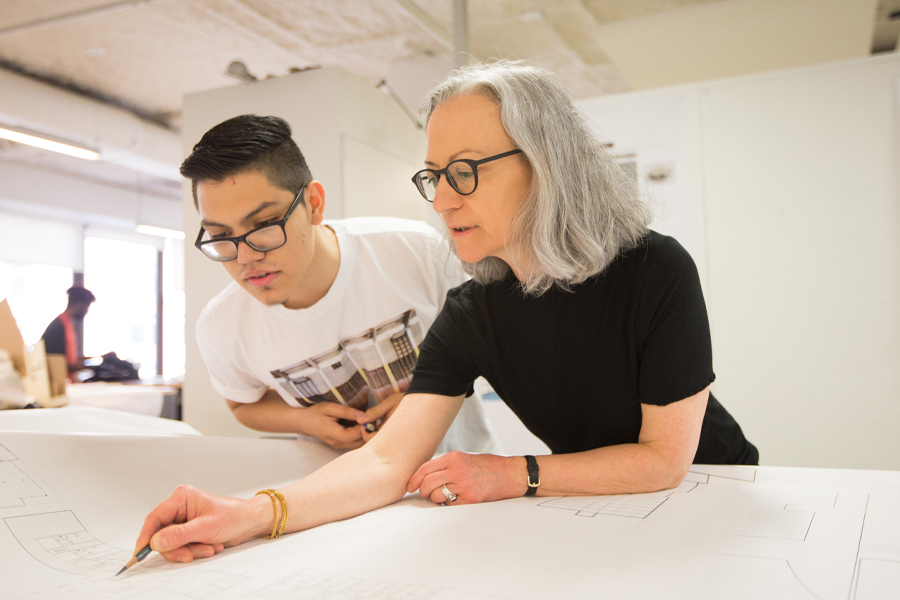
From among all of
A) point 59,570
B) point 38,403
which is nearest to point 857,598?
point 59,570

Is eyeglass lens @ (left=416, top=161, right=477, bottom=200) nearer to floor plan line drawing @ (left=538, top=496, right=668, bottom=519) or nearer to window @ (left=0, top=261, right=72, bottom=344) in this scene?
floor plan line drawing @ (left=538, top=496, right=668, bottom=519)

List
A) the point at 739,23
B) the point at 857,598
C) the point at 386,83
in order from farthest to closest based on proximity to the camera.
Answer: the point at 386,83 < the point at 739,23 < the point at 857,598

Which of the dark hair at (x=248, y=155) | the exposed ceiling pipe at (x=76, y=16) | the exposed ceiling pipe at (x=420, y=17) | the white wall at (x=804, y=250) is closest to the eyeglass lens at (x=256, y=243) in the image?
the dark hair at (x=248, y=155)

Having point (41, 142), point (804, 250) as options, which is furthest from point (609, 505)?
point (41, 142)

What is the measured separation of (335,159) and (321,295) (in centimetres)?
142

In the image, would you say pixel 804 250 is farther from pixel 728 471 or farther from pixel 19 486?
pixel 19 486

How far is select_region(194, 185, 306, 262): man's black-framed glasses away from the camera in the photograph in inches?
52.1

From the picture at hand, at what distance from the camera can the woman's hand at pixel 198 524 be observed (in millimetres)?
805

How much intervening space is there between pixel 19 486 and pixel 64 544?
0.47 feet

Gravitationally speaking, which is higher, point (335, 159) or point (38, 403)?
point (335, 159)

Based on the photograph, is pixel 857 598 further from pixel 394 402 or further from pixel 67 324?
pixel 67 324

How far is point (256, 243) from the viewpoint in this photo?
1.34 meters

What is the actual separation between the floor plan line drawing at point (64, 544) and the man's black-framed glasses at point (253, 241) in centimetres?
58

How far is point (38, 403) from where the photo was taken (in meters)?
1.63
